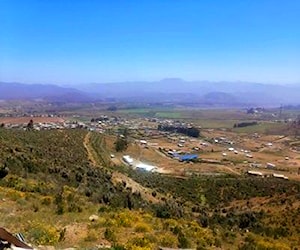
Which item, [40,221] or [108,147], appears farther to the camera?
[108,147]

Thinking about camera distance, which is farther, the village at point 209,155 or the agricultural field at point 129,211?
the village at point 209,155

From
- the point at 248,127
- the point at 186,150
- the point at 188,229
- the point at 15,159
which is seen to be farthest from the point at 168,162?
the point at 248,127

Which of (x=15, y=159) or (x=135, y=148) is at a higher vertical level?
(x=15, y=159)

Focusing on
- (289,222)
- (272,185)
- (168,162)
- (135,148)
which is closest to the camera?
(289,222)

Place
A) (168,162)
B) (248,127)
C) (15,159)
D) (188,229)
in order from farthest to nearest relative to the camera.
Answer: (248,127)
(168,162)
(15,159)
(188,229)

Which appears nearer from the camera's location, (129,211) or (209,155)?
(129,211)

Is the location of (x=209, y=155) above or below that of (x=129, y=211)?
below

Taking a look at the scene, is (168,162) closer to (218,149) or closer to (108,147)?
(108,147)

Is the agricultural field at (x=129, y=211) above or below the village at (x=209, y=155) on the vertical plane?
above

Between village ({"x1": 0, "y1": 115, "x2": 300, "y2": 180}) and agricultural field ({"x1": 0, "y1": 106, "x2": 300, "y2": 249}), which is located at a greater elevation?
agricultural field ({"x1": 0, "y1": 106, "x2": 300, "y2": 249})

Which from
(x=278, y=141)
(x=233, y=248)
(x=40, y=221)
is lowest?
(x=278, y=141)

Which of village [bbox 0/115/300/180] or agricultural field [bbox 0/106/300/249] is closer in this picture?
agricultural field [bbox 0/106/300/249]
